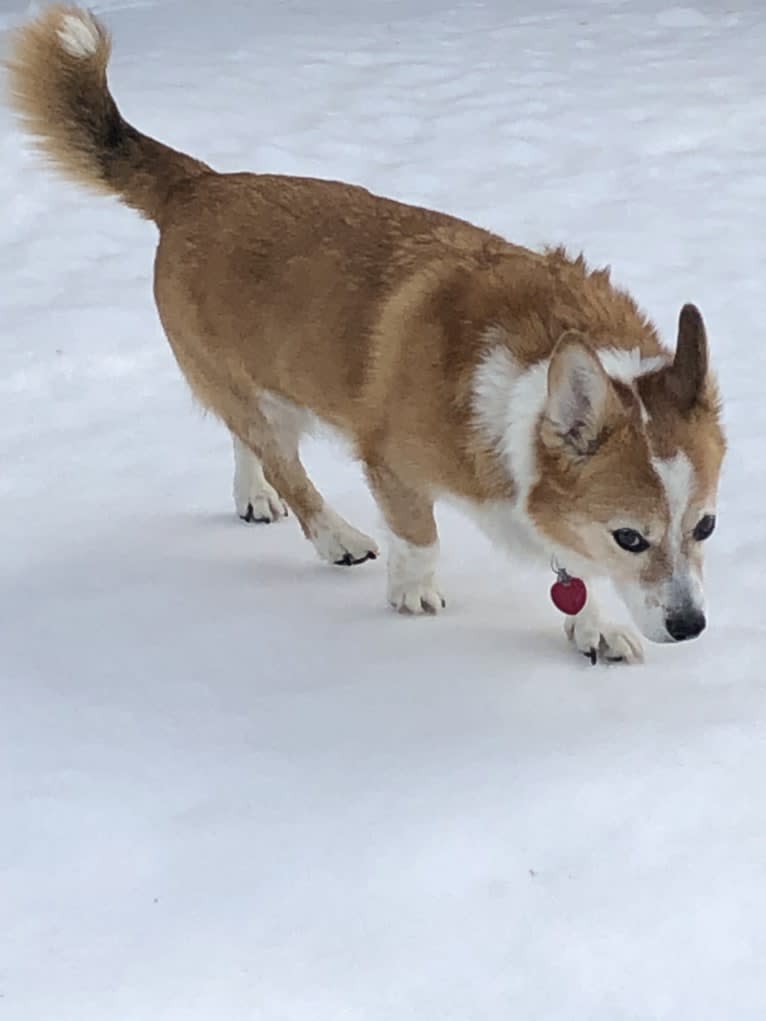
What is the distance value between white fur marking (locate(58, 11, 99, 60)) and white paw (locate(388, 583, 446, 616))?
1.54 meters

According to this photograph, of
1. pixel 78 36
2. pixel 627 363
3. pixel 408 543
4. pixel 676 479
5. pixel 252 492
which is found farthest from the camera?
pixel 252 492

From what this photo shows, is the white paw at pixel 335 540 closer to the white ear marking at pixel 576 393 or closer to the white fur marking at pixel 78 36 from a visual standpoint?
the white ear marking at pixel 576 393

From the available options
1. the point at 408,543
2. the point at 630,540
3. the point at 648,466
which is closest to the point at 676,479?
the point at 648,466

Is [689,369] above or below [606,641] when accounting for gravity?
above

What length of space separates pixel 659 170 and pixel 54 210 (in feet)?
8.21

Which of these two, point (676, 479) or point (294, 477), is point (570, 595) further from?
point (294, 477)

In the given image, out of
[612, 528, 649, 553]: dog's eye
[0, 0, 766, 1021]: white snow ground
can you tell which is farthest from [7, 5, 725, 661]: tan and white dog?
[0, 0, 766, 1021]: white snow ground

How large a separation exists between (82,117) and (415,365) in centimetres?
117

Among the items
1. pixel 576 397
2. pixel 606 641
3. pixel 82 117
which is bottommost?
pixel 606 641

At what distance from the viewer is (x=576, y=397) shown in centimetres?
243

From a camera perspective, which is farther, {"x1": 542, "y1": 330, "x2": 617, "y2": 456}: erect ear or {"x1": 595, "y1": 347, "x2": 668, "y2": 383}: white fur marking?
{"x1": 595, "y1": 347, "x2": 668, "y2": 383}: white fur marking

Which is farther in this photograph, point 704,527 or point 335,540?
point 335,540

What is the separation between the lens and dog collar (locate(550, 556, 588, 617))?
2.82 m

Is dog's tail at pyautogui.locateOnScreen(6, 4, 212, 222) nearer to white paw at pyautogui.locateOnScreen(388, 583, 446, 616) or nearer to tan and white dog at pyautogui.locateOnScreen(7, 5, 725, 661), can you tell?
tan and white dog at pyautogui.locateOnScreen(7, 5, 725, 661)
